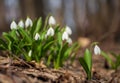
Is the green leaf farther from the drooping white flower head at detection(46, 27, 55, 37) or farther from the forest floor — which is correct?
the drooping white flower head at detection(46, 27, 55, 37)

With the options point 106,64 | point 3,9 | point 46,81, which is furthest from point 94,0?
point 46,81

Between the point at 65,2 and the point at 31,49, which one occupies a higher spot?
the point at 65,2

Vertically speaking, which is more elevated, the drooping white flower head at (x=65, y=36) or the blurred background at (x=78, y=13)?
the blurred background at (x=78, y=13)

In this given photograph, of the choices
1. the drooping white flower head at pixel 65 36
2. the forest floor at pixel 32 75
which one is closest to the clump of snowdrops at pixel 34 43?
the drooping white flower head at pixel 65 36

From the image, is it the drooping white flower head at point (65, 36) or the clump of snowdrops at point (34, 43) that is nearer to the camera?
the clump of snowdrops at point (34, 43)

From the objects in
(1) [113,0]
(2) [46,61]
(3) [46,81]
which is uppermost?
(1) [113,0]

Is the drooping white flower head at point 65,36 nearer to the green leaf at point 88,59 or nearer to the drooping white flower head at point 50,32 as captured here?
the drooping white flower head at point 50,32

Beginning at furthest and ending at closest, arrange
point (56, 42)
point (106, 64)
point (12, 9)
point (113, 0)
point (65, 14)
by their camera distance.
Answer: point (12, 9)
point (65, 14)
point (113, 0)
point (106, 64)
point (56, 42)

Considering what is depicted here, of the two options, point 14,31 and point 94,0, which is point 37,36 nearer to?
point 14,31

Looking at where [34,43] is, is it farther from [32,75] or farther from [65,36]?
[32,75]
